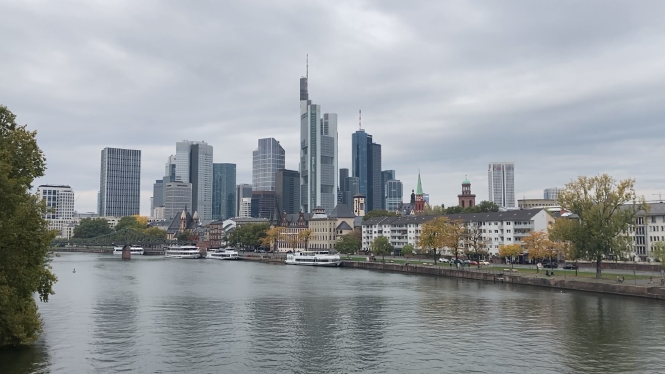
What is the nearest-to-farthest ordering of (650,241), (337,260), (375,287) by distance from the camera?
(375,287)
(650,241)
(337,260)

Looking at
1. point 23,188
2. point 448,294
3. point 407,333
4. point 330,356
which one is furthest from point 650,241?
point 23,188

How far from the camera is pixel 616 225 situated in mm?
85438

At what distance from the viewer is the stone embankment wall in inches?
2864

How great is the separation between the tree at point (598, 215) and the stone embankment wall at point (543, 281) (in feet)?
18.3

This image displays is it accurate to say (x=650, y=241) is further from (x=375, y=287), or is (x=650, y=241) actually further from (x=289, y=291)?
(x=289, y=291)

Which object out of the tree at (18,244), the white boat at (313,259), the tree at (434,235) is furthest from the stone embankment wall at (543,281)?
the tree at (18,244)

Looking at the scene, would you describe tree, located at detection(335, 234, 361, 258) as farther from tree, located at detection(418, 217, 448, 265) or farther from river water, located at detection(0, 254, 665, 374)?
river water, located at detection(0, 254, 665, 374)

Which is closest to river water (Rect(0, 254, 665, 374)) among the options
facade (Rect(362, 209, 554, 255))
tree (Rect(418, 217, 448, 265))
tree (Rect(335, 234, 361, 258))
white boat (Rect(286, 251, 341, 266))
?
tree (Rect(418, 217, 448, 265))

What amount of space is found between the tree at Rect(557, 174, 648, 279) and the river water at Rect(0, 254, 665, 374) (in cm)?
1015

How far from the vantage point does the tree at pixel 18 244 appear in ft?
125

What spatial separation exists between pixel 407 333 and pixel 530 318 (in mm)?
14887

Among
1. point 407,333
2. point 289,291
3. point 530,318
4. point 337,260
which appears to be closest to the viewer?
point 407,333

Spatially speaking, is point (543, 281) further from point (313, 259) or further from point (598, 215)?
point (313, 259)

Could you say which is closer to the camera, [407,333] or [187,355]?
[187,355]
